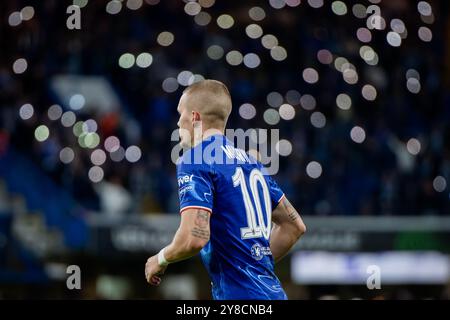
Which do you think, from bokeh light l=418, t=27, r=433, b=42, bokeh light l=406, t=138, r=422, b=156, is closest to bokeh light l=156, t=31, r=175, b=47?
bokeh light l=406, t=138, r=422, b=156

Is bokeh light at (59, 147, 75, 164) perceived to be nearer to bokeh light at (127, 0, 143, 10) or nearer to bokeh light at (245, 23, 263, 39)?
bokeh light at (127, 0, 143, 10)

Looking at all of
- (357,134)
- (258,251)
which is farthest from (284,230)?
(357,134)

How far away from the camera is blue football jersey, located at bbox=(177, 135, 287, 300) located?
5.02m

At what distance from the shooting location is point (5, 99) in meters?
14.7

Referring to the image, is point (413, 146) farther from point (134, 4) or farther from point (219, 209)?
point (219, 209)

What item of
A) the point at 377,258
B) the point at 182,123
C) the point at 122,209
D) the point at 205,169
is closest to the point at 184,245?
the point at 205,169

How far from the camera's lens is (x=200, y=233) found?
4.78 m

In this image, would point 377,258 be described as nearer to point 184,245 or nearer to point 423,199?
point 423,199

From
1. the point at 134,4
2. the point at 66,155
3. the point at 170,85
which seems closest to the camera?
the point at 66,155

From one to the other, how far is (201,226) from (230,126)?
397 inches

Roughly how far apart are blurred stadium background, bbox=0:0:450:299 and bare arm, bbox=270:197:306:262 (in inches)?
271
